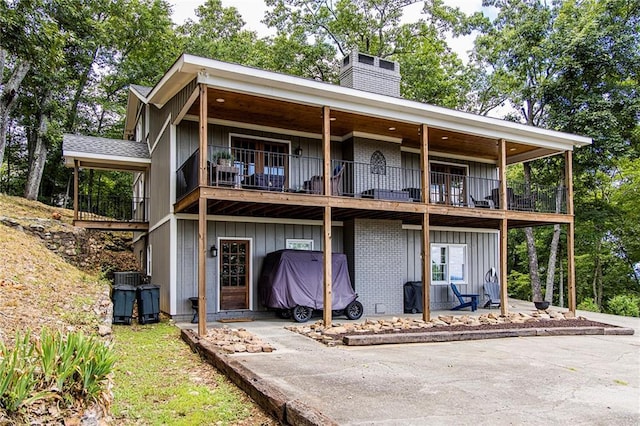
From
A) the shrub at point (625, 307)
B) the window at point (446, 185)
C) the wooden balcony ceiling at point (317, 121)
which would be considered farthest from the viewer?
the shrub at point (625, 307)

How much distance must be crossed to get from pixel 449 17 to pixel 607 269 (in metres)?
15.6

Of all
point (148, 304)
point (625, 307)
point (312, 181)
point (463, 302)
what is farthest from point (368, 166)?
point (625, 307)

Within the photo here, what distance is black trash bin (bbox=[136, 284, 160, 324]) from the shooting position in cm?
1016

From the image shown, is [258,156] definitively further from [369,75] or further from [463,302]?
[463,302]

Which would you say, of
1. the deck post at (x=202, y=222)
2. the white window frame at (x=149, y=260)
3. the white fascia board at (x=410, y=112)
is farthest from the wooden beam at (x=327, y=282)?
the white window frame at (x=149, y=260)

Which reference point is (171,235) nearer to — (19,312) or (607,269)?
(19,312)

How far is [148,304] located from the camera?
33.5 ft

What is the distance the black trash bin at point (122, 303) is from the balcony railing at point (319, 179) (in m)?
2.52

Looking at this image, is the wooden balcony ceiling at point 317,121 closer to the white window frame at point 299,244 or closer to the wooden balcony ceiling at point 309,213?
the wooden balcony ceiling at point 309,213

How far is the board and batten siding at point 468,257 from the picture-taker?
46.1 feet

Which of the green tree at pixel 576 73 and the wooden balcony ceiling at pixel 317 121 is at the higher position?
the green tree at pixel 576 73

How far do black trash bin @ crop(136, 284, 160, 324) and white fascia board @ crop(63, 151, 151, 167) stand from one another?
536 cm

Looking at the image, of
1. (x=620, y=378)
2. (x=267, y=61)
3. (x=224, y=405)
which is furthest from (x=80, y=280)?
(x=267, y=61)

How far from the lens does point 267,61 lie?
23.9 metres
